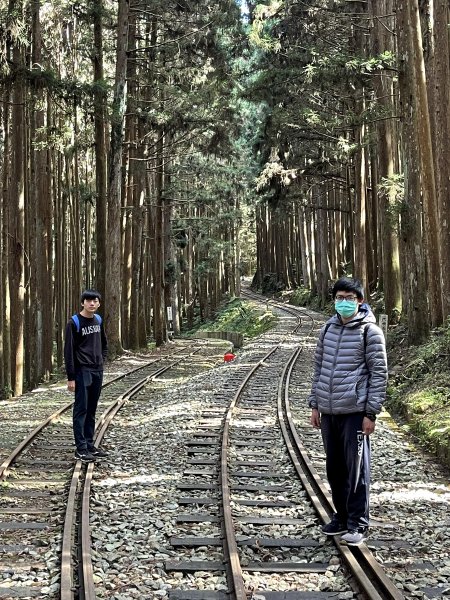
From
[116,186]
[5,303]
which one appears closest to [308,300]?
[116,186]

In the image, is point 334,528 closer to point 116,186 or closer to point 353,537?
point 353,537

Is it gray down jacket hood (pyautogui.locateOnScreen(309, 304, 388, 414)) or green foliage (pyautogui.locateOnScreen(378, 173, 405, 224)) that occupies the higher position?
green foliage (pyautogui.locateOnScreen(378, 173, 405, 224))

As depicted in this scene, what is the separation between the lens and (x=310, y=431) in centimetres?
1020

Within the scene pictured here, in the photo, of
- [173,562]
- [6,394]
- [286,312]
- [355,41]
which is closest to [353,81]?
[355,41]

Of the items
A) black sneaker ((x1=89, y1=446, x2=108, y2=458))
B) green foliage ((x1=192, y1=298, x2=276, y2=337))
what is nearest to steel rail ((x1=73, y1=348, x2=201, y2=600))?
black sneaker ((x1=89, y1=446, x2=108, y2=458))

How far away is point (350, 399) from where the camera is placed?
5.44m

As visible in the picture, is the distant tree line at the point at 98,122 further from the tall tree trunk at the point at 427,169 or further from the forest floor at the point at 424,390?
the forest floor at the point at 424,390

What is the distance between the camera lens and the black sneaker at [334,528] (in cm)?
558

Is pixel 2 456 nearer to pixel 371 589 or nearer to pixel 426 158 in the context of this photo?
pixel 371 589

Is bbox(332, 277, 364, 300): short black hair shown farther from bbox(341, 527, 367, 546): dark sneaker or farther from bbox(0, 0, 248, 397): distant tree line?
bbox(0, 0, 248, 397): distant tree line

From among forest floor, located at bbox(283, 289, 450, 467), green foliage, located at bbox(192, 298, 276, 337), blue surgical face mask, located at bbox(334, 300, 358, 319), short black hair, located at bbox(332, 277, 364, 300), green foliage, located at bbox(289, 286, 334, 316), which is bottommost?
forest floor, located at bbox(283, 289, 450, 467)

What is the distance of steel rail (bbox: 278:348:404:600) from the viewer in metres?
4.45

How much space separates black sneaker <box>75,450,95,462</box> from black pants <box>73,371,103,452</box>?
0.04m

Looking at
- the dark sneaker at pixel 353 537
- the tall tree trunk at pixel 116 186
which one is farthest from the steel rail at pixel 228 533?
the tall tree trunk at pixel 116 186
